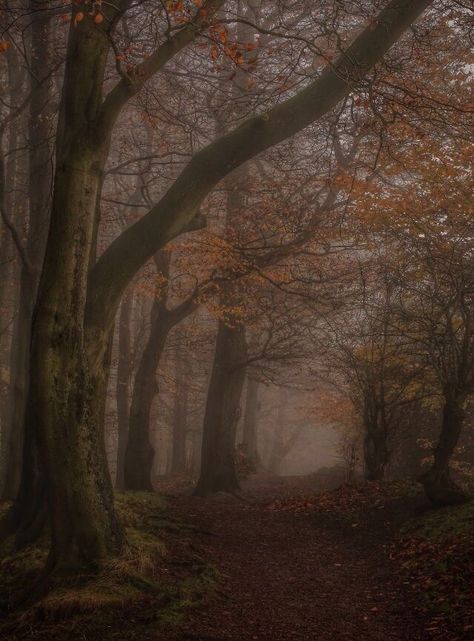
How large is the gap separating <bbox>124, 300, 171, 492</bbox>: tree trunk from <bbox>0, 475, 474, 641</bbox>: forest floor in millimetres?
3017

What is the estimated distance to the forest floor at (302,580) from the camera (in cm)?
484

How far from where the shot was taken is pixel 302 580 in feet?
22.1

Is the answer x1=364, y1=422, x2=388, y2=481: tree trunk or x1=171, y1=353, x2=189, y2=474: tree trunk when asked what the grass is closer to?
x1=364, y1=422, x2=388, y2=481: tree trunk

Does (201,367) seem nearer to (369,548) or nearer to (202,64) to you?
(202,64)

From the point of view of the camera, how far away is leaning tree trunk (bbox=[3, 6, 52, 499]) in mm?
9664

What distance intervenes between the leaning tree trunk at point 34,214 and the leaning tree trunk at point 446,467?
276 inches

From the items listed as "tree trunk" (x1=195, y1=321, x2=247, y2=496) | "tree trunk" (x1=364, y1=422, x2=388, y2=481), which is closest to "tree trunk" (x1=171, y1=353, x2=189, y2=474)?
"tree trunk" (x1=195, y1=321, x2=247, y2=496)

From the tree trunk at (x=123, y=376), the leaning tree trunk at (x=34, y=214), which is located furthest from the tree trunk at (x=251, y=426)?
the leaning tree trunk at (x=34, y=214)

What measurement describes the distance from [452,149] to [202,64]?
Result: 17.8ft

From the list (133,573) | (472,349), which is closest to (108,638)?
(133,573)

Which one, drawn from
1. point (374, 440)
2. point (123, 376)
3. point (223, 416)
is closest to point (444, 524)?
point (374, 440)

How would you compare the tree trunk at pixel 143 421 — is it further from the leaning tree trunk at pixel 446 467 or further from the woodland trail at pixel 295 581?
the leaning tree trunk at pixel 446 467

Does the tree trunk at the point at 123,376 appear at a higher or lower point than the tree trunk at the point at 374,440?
higher

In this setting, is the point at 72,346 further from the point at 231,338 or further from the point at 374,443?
the point at 231,338
